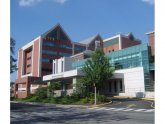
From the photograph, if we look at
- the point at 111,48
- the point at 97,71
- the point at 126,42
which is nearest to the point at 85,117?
the point at 97,71

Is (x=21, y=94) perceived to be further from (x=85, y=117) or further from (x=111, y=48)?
(x=85, y=117)

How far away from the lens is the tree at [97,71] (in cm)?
2756

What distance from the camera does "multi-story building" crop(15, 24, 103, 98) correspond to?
65.5 metres

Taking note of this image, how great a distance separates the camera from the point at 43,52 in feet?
220

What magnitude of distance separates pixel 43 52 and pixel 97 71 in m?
41.6

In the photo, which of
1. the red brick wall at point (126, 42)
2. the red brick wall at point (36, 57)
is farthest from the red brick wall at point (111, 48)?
the red brick wall at point (36, 57)

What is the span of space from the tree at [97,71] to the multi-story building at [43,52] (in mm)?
34391

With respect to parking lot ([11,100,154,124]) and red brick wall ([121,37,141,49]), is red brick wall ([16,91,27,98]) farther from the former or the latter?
parking lot ([11,100,154,124])

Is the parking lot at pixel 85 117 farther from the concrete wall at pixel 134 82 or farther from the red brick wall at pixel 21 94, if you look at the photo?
the red brick wall at pixel 21 94

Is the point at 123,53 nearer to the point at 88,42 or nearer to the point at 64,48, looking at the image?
the point at 64,48

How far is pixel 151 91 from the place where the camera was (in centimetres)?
3309

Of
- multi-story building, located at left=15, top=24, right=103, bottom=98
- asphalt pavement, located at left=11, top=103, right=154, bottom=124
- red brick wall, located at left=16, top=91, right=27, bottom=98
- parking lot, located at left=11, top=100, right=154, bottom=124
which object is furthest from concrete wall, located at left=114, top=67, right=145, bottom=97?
multi-story building, located at left=15, top=24, right=103, bottom=98

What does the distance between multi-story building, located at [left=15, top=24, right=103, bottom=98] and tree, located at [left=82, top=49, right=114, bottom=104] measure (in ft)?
113
